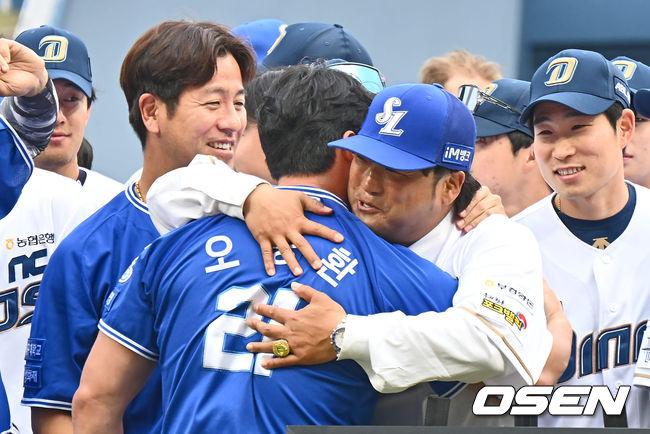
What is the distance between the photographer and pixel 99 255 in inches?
103

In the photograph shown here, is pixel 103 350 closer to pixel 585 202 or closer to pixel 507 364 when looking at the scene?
pixel 507 364

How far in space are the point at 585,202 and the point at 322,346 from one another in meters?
1.42

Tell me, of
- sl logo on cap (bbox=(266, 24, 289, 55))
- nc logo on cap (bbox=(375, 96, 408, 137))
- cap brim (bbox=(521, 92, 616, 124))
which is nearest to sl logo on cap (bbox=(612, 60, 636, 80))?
cap brim (bbox=(521, 92, 616, 124))

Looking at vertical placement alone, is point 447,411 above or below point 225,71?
below

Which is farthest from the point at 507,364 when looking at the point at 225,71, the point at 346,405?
the point at 225,71

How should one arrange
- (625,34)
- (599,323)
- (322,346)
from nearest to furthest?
(322,346) < (599,323) < (625,34)

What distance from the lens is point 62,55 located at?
165 inches

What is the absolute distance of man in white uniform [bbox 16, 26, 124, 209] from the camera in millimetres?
4176

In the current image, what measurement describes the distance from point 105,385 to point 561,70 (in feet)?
6.00

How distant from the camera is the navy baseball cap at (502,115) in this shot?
3.96 meters

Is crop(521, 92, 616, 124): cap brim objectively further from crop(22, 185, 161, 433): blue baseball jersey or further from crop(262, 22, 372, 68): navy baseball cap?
crop(22, 185, 161, 433): blue baseball jersey

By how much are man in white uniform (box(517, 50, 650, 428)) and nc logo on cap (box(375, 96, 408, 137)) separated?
99 cm

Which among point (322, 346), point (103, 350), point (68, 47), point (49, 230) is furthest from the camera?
point (68, 47)

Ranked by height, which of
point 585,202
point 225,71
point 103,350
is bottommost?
point 103,350
